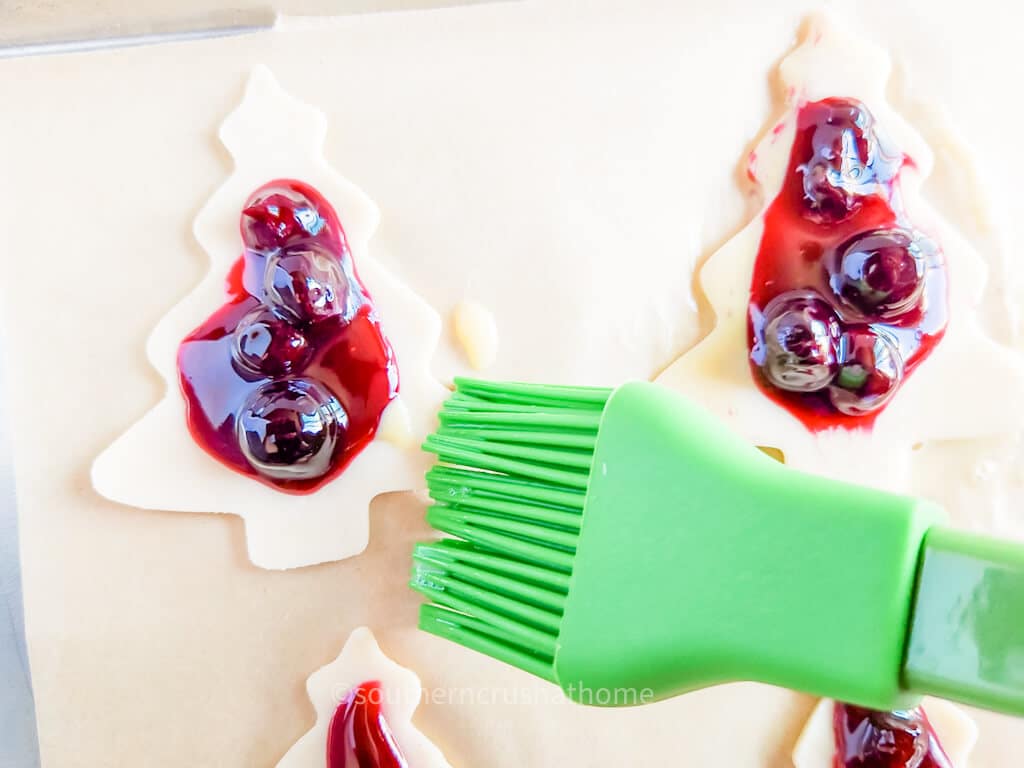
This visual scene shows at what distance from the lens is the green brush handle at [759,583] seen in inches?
19.5

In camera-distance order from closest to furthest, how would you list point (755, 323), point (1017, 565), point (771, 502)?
point (1017, 565) < point (771, 502) < point (755, 323)

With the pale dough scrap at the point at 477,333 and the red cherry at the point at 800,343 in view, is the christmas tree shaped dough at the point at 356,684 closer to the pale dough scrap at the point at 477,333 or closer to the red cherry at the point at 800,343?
the pale dough scrap at the point at 477,333

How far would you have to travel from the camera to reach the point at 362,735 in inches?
34.1

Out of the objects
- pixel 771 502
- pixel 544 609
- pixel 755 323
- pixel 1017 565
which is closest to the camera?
pixel 1017 565

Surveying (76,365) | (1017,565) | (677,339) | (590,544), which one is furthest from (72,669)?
(1017,565)

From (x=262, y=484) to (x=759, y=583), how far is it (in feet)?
1.73

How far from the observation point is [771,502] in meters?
0.58

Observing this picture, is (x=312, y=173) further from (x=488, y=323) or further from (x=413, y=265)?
(x=488, y=323)

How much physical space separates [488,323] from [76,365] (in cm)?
45

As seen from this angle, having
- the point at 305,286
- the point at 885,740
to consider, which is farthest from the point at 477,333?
the point at 885,740

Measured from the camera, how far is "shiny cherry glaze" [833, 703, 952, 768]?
81 cm

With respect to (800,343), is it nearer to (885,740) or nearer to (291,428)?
(885,740)

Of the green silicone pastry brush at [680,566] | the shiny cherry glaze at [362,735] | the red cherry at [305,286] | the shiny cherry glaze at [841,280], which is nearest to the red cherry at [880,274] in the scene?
the shiny cherry glaze at [841,280]

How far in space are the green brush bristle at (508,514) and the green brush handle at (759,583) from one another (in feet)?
0.14
